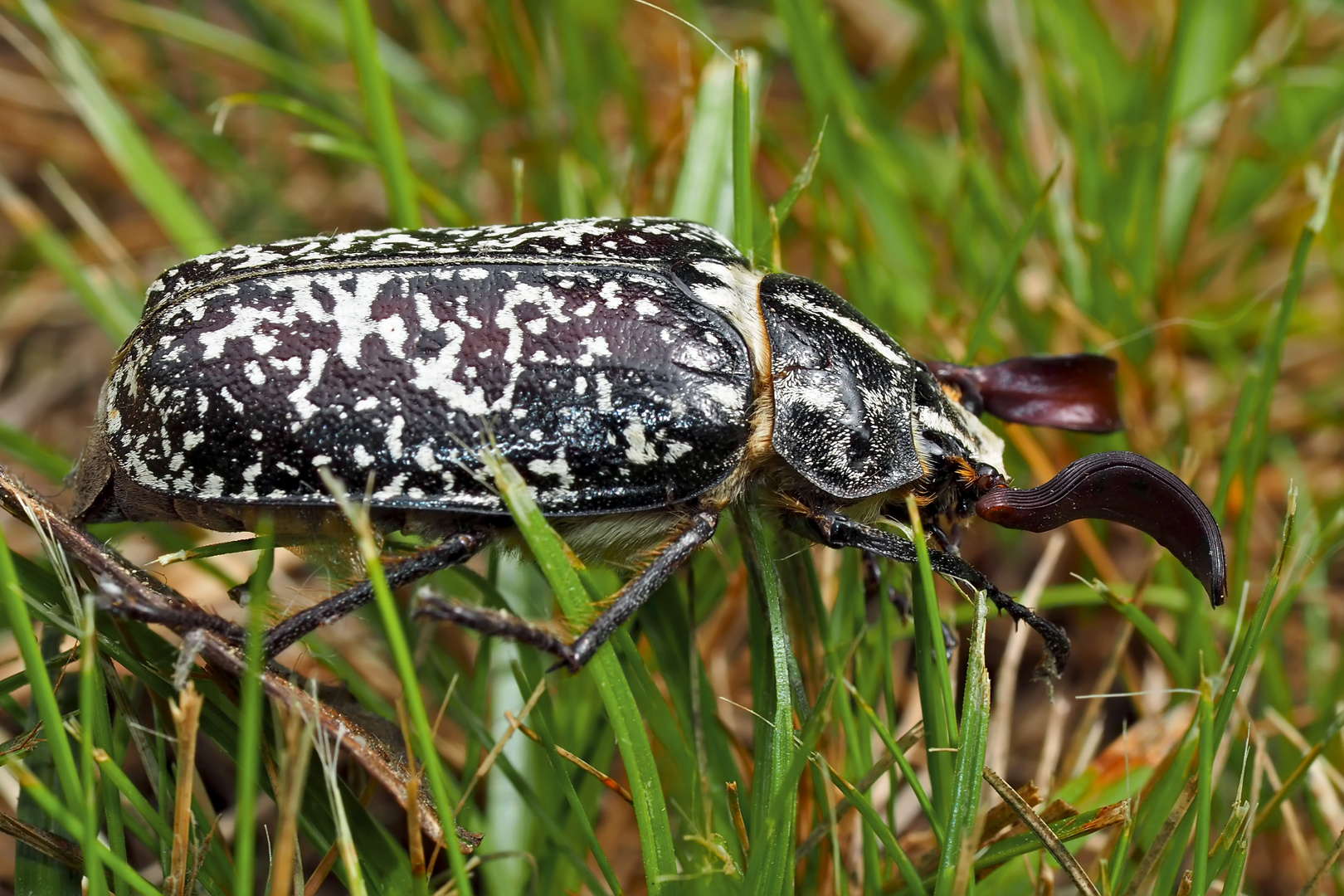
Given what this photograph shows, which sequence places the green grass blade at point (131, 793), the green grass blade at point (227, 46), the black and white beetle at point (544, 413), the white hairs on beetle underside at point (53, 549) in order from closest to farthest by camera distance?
the green grass blade at point (131, 793) < the white hairs on beetle underside at point (53, 549) < the black and white beetle at point (544, 413) < the green grass blade at point (227, 46)

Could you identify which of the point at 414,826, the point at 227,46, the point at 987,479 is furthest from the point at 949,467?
the point at 227,46

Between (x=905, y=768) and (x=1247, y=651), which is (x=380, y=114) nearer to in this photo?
(x=905, y=768)

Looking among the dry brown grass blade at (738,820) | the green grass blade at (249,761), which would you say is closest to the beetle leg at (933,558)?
the dry brown grass blade at (738,820)

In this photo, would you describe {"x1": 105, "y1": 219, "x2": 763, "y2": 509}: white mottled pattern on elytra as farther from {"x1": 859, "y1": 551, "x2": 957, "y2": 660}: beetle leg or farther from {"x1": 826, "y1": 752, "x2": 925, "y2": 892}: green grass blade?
{"x1": 826, "y1": 752, "x2": 925, "y2": 892}: green grass blade

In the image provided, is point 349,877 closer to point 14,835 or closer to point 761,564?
point 14,835

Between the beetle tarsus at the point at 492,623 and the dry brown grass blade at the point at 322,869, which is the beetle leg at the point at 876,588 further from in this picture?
the dry brown grass blade at the point at 322,869

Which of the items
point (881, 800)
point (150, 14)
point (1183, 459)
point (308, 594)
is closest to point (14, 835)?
point (308, 594)
